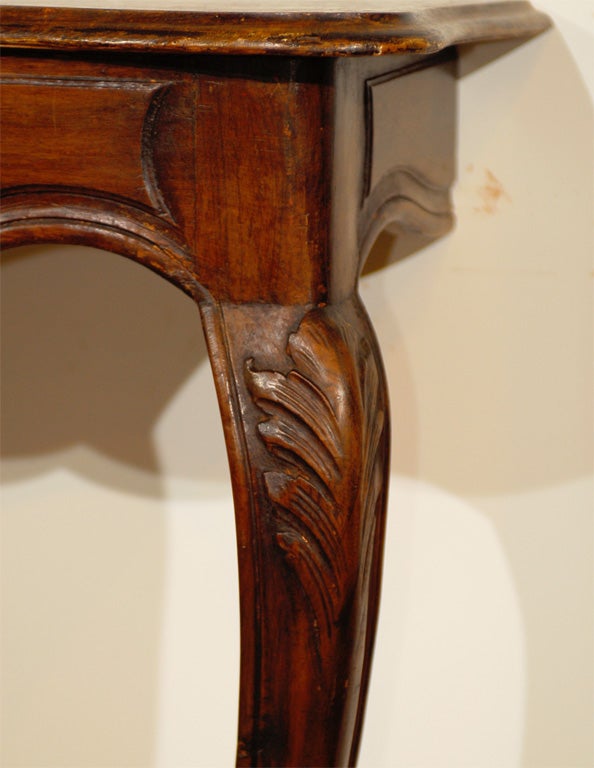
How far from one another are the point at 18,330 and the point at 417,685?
0.47 metres

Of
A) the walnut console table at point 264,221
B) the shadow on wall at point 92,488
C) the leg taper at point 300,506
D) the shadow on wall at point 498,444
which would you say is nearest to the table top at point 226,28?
the walnut console table at point 264,221

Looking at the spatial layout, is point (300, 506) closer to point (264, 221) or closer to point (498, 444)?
point (264, 221)

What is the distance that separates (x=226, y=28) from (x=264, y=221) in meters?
0.09

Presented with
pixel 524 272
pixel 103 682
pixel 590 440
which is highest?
pixel 524 272

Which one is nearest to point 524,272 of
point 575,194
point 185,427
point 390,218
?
point 575,194

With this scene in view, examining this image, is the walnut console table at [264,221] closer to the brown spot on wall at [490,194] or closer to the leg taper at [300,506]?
the leg taper at [300,506]

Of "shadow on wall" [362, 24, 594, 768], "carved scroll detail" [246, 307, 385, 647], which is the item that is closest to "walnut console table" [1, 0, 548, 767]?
"carved scroll detail" [246, 307, 385, 647]

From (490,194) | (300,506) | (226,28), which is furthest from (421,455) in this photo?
(226,28)

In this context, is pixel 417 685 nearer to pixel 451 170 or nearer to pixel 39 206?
pixel 451 170

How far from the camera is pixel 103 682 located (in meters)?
1.05

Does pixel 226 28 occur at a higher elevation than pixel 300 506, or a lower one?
higher

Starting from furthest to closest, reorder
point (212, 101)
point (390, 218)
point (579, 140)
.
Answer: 1. point (579, 140)
2. point (390, 218)
3. point (212, 101)

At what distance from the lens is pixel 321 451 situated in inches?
22.7

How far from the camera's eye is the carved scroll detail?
1.87 feet
